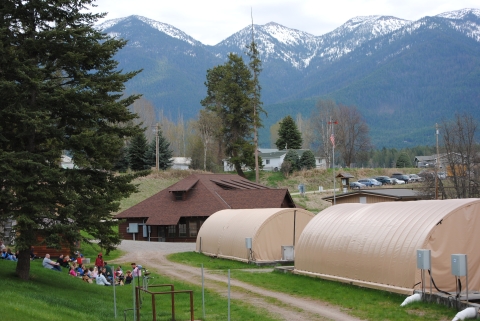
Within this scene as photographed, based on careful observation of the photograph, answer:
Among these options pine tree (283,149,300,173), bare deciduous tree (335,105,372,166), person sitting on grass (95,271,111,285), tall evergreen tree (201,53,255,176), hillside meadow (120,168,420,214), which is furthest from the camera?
bare deciduous tree (335,105,372,166)

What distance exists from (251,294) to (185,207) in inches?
1198

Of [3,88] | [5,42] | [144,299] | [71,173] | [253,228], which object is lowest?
[144,299]

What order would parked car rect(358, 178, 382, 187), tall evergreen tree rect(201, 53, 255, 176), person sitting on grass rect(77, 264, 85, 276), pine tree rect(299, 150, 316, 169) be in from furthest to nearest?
pine tree rect(299, 150, 316, 169)
parked car rect(358, 178, 382, 187)
tall evergreen tree rect(201, 53, 255, 176)
person sitting on grass rect(77, 264, 85, 276)

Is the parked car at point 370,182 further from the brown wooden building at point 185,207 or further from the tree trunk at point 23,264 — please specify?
the tree trunk at point 23,264

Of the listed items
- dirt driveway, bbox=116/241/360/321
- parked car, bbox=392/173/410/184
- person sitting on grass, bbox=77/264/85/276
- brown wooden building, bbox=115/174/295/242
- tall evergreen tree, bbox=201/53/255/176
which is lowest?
dirt driveway, bbox=116/241/360/321

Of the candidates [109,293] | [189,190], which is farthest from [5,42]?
[189,190]

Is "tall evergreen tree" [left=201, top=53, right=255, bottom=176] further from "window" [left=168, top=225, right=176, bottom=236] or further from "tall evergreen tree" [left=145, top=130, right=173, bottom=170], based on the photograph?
"window" [left=168, top=225, right=176, bottom=236]

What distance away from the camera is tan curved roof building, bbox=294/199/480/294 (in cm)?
2058

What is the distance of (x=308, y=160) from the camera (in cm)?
9075

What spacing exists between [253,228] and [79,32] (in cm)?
1722

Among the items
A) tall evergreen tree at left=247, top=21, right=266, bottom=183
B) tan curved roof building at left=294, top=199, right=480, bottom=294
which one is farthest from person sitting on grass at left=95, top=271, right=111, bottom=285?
tall evergreen tree at left=247, top=21, right=266, bottom=183

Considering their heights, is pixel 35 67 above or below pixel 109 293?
above

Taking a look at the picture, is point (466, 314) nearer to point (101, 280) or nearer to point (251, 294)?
point (251, 294)

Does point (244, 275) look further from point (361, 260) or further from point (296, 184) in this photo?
point (296, 184)
